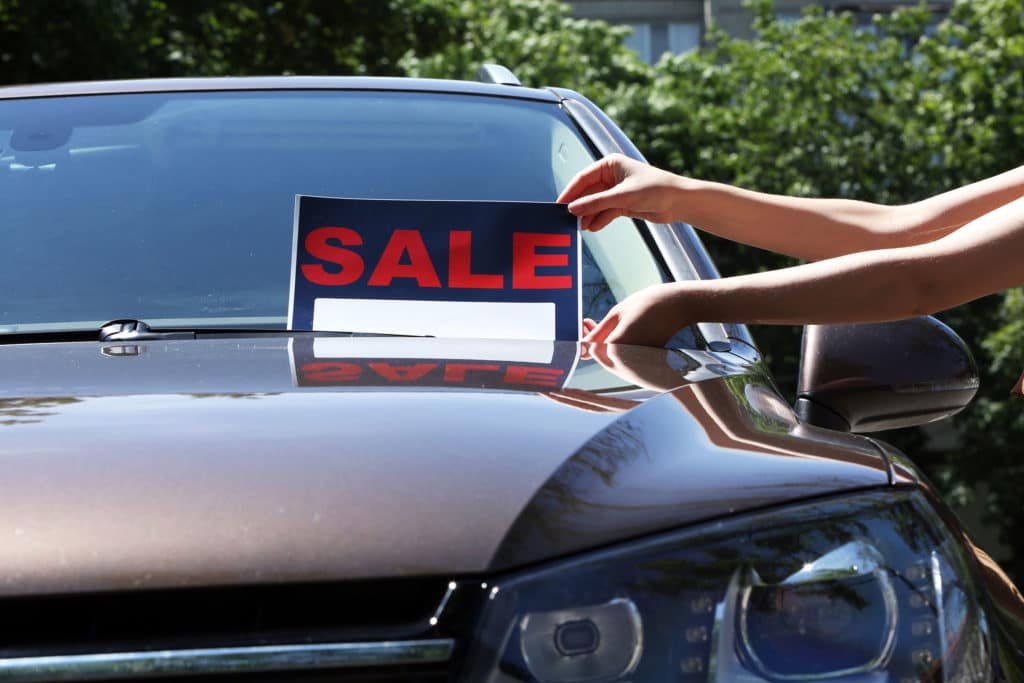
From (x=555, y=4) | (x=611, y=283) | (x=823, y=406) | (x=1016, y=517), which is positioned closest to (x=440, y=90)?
(x=611, y=283)

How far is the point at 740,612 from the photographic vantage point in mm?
1320

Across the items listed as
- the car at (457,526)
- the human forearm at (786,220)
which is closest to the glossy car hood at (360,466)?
the car at (457,526)

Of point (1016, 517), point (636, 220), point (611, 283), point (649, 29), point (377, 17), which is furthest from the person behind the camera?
point (649, 29)

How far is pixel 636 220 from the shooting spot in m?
2.65

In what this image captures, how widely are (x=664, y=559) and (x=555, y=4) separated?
27.5 m

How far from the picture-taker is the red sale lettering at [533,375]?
5.62ft

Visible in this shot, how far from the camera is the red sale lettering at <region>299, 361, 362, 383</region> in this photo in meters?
1.71

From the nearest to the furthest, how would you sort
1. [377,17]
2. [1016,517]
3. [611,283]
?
[611,283], [377,17], [1016,517]

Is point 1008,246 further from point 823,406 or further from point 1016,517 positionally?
point 1016,517

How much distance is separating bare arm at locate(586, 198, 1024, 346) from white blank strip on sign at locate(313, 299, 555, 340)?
111mm

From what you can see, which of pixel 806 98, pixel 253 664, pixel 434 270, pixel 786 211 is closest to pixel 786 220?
pixel 786 211

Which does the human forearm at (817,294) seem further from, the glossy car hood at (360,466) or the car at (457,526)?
the glossy car hood at (360,466)

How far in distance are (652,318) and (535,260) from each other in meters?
0.22

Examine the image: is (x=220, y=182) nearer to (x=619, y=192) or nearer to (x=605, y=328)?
(x=619, y=192)
